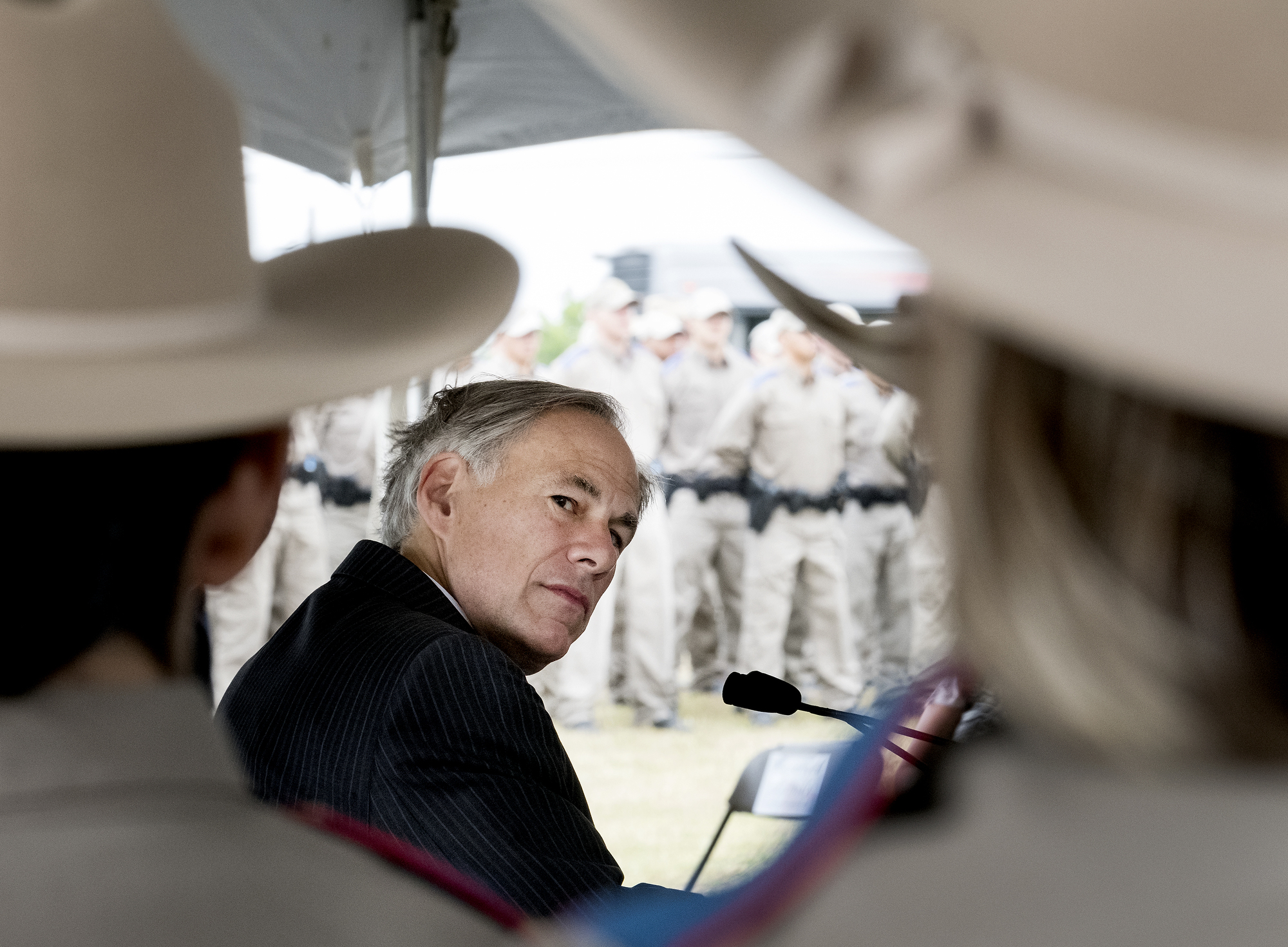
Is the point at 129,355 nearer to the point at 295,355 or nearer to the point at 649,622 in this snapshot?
the point at 295,355

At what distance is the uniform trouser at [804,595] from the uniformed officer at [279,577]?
2093mm

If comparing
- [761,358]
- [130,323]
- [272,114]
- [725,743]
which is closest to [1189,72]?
[130,323]

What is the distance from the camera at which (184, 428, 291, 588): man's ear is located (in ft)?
2.88

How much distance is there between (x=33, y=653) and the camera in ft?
2.67

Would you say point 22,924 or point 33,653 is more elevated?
point 33,653

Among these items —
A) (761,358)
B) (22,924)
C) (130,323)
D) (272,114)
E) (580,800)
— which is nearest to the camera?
(22,924)

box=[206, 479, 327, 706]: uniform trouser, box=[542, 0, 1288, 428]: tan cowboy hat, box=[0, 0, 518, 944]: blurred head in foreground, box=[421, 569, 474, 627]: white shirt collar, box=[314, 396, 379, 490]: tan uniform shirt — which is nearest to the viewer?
box=[542, 0, 1288, 428]: tan cowboy hat

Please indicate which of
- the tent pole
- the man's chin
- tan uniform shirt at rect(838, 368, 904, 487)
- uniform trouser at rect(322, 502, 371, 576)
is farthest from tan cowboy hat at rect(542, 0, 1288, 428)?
tan uniform shirt at rect(838, 368, 904, 487)

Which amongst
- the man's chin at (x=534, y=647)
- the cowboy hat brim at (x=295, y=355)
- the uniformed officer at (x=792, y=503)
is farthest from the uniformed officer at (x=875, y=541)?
the cowboy hat brim at (x=295, y=355)

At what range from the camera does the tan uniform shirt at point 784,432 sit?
6062 millimetres

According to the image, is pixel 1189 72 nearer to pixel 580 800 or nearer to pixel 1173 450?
pixel 1173 450

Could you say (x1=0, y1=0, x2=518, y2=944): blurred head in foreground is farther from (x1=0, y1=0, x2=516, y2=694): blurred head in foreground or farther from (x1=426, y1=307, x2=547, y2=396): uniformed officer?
(x1=426, y1=307, x2=547, y2=396): uniformed officer

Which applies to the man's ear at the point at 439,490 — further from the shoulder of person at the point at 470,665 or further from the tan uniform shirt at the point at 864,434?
the tan uniform shirt at the point at 864,434

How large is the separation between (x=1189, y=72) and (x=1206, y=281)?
7 cm
